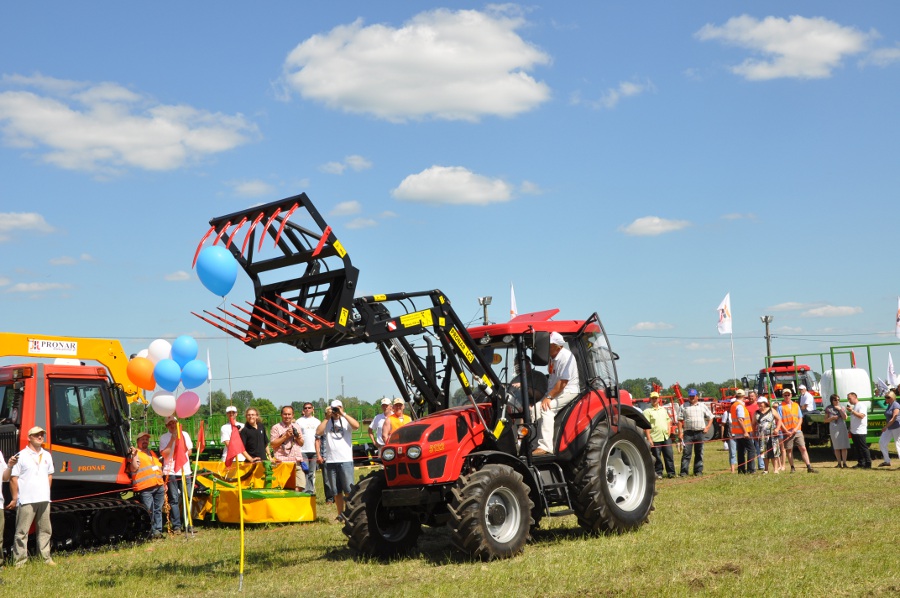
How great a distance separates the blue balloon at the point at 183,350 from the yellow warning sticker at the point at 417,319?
4986 mm

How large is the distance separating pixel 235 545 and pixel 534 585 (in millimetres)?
5031

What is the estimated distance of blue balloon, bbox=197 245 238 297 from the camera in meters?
8.17

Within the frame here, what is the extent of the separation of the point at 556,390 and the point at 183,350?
5.58 metres

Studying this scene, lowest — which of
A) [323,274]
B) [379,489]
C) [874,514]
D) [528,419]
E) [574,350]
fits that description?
[874,514]

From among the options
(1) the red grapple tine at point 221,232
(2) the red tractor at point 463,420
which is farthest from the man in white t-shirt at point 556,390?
(1) the red grapple tine at point 221,232

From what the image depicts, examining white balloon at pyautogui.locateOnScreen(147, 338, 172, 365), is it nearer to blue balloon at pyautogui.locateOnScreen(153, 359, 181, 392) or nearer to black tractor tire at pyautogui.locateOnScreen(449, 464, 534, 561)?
blue balloon at pyautogui.locateOnScreen(153, 359, 181, 392)

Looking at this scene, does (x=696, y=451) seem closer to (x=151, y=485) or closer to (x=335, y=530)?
(x=335, y=530)

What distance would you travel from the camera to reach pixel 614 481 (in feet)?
35.1

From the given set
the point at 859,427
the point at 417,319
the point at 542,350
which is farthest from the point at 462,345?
the point at 859,427

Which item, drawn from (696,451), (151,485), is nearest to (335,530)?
(151,485)

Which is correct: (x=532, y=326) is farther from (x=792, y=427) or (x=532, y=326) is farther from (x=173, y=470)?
(x=792, y=427)

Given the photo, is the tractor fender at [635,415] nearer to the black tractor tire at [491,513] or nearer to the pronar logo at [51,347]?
the black tractor tire at [491,513]

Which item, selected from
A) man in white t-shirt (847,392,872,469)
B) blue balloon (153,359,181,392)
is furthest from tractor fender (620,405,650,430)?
man in white t-shirt (847,392,872,469)

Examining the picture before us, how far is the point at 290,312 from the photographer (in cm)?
820
